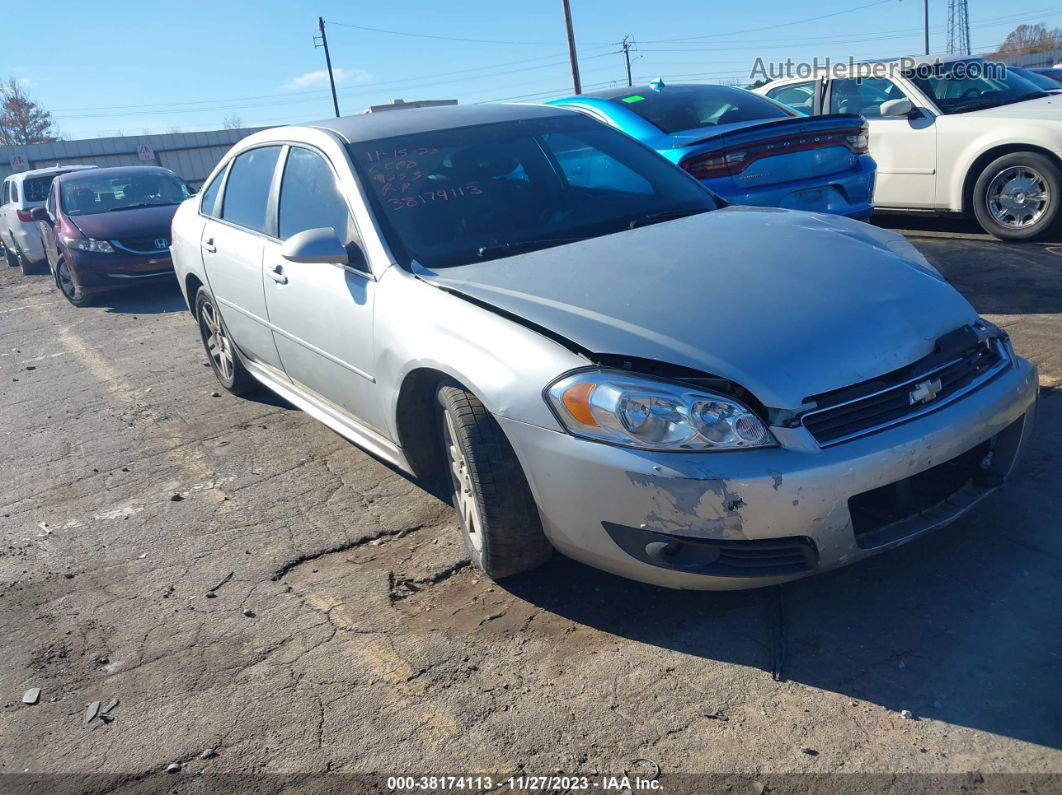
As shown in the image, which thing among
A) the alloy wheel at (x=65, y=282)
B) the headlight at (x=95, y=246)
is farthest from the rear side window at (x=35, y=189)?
the headlight at (x=95, y=246)

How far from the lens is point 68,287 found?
11055mm

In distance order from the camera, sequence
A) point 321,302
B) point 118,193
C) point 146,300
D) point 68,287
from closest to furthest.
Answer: point 321,302 → point 146,300 → point 68,287 → point 118,193

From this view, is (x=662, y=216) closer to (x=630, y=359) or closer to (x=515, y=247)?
(x=515, y=247)

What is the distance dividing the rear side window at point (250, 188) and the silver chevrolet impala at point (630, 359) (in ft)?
1.63

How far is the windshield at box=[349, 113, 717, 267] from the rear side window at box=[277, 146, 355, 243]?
180 mm

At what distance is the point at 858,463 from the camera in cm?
253

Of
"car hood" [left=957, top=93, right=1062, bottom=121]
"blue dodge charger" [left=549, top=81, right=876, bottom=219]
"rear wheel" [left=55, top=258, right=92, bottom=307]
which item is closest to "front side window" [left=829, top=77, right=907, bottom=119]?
"car hood" [left=957, top=93, right=1062, bottom=121]

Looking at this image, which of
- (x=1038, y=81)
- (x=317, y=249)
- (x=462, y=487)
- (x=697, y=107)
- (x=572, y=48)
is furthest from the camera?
(x=572, y=48)

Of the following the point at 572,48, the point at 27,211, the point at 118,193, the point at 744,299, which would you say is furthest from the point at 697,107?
the point at 572,48

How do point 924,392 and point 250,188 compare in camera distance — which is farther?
point 250,188

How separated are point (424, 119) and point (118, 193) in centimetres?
861

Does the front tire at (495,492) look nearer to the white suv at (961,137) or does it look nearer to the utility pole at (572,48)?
the white suv at (961,137)

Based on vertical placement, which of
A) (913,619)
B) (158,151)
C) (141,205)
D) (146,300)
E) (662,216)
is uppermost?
(158,151)

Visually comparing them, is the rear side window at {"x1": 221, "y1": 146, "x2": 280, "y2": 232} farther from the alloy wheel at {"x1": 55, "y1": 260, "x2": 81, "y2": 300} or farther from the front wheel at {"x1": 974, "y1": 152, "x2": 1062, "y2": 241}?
the alloy wheel at {"x1": 55, "y1": 260, "x2": 81, "y2": 300}
